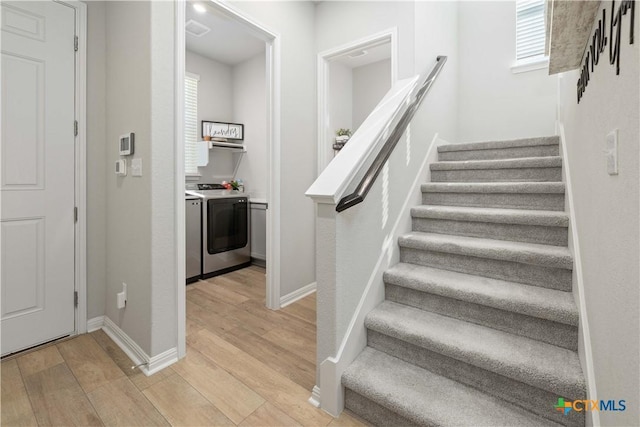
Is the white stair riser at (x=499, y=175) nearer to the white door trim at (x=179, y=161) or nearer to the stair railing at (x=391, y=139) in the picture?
the stair railing at (x=391, y=139)

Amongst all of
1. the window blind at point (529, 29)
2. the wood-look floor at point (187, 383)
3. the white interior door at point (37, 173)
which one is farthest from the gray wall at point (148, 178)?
the window blind at point (529, 29)

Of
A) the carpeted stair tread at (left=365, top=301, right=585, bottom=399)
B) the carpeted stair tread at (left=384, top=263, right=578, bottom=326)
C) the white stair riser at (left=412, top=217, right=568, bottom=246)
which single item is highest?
the white stair riser at (left=412, top=217, right=568, bottom=246)

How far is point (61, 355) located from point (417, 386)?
7.39 feet

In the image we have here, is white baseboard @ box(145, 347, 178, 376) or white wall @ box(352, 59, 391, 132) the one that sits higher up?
white wall @ box(352, 59, 391, 132)

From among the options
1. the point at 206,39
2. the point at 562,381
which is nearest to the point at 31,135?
the point at 206,39

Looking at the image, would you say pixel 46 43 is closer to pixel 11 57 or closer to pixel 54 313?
pixel 11 57

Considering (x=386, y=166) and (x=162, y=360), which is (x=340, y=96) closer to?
(x=386, y=166)

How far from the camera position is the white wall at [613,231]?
25.8 inches

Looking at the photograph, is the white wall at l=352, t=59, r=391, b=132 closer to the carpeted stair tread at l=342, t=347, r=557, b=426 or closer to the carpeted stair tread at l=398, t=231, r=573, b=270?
the carpeted stair tread at l=398, t=231, r=573, b=270

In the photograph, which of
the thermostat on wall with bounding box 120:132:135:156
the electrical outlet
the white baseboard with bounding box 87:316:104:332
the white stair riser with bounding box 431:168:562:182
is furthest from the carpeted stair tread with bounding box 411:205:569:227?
the white baseboard with bounding box 87:316:104:332

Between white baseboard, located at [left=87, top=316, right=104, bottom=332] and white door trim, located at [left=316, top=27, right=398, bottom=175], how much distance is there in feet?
7.51

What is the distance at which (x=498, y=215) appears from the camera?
6.03 feet

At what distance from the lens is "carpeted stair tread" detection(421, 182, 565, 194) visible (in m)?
1.86

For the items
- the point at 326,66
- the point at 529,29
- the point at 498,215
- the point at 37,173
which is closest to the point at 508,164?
the point at 498,215
